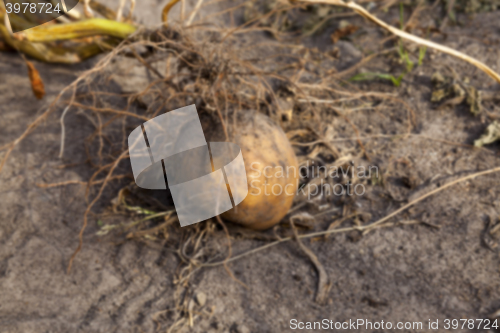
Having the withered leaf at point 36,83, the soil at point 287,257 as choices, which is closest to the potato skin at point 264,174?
the soil at point 287,257

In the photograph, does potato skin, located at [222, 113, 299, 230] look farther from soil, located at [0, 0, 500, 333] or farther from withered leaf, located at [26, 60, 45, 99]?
withered leaf, located at [26, 60, 45, 99]

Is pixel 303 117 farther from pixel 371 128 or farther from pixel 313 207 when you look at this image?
pixel 313 207

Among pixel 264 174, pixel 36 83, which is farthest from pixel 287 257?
pixel 36 83

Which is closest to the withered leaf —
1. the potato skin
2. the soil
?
the soil

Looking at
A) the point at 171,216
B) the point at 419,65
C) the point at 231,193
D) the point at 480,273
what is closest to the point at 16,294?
the point at 171,216

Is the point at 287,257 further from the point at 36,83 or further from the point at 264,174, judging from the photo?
the point at 36,83
